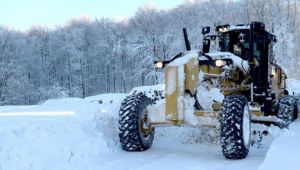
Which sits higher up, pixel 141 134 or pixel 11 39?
pixel 11 39

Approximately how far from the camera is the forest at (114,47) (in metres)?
58.5

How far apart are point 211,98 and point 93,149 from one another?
272 centimetres

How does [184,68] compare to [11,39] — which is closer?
[184,68]

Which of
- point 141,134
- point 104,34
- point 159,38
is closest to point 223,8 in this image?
point 159,38

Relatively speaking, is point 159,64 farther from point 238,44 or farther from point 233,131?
point 238,44

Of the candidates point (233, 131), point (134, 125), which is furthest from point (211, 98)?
point (134, 125)

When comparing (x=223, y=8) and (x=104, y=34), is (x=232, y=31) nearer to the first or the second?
(x=223, y=8)

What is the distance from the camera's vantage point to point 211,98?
10141mm

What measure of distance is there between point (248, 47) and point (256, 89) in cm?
111

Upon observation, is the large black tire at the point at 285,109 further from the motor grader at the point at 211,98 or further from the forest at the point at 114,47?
the forest at the point at 114,47

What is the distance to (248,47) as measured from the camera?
482 inches

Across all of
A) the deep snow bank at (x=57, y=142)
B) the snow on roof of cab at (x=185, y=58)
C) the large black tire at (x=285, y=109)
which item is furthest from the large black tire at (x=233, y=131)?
→ the large black tire at (x=285, y=109)

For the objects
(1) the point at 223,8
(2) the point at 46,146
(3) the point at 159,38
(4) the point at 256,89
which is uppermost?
(1) the point at 223,8

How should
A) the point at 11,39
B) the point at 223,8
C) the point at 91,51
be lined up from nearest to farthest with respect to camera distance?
the point at 223,8, the point at 11,39, the point at 91,51
